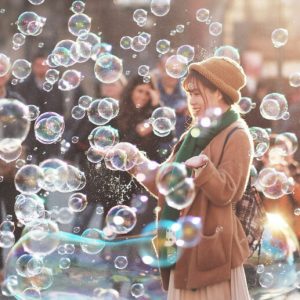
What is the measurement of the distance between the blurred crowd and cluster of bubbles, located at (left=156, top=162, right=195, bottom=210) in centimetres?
206

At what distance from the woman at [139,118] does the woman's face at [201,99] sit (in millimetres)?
2188

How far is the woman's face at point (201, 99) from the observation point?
3385 millimetres

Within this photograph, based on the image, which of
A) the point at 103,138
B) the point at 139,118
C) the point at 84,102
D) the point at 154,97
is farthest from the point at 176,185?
the point at 84,102

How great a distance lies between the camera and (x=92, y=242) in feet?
16.3

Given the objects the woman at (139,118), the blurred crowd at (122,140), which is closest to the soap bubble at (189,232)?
the blurred crowd at (122,140)

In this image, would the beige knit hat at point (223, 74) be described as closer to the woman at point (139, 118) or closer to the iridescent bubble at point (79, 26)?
the woman at point (139, 118)

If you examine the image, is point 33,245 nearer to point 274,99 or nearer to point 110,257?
point 110,257

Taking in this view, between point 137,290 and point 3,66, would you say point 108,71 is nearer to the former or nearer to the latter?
point 3,66

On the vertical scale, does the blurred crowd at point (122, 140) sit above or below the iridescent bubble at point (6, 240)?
above

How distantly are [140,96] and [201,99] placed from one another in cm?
230

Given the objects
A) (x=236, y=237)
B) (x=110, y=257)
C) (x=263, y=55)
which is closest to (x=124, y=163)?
(x=236, y=237)

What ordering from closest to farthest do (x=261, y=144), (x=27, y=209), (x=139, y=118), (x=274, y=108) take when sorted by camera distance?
1. (x=27, y=209)
2. (x=261, y=144)
3. (x=274, y=108)
4. (x=139, y=118)

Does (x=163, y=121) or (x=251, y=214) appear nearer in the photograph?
(x=251, y=214)

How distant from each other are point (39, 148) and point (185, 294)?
309cm
